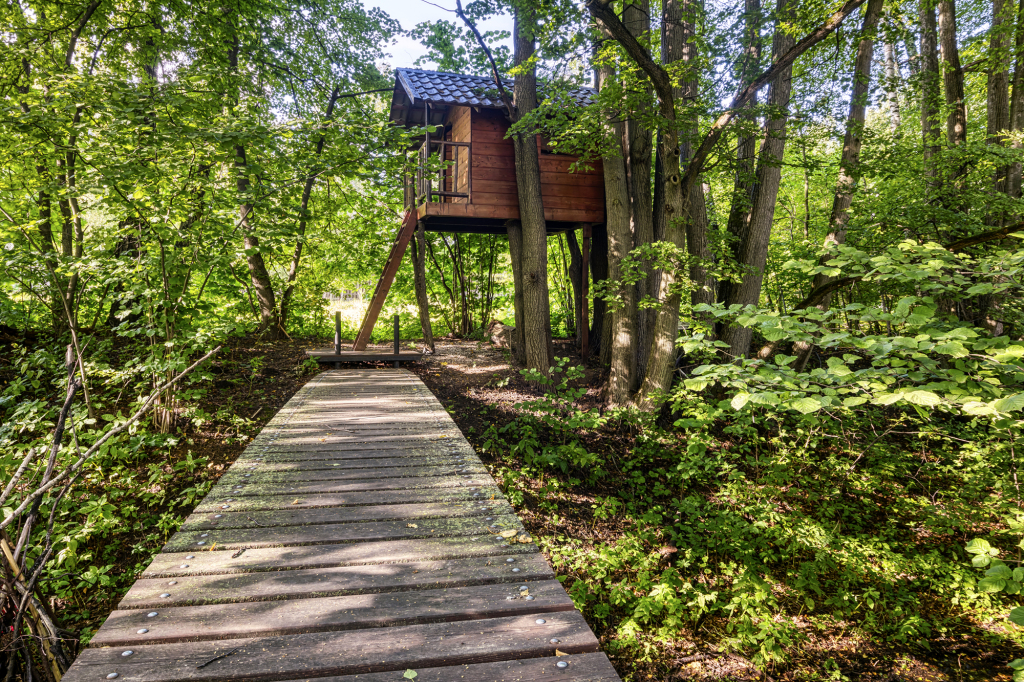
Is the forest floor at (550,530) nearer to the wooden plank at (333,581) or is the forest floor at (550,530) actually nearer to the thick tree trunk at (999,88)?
the wooden plank at (333,581)

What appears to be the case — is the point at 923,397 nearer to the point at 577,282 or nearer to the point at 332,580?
the point at 332,580

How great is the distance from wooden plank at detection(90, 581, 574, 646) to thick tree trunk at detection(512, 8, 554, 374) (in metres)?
7.23

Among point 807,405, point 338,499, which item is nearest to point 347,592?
point 338,499


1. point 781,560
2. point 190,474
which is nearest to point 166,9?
point 190,474

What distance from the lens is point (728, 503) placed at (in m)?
5.63

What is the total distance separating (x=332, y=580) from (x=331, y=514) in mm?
750

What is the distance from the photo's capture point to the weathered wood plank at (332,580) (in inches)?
81.8

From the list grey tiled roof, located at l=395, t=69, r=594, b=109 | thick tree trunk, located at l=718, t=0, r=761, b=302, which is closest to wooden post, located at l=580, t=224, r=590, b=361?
grey tiled roof, located at l=395, t=69, r=594, b=109

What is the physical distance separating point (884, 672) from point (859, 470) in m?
3.44

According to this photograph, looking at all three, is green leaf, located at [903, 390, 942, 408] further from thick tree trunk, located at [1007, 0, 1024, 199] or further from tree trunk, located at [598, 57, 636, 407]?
thick tree trunk, located at [1007, 0, 1024, 199]

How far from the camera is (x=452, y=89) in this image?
10367 mm

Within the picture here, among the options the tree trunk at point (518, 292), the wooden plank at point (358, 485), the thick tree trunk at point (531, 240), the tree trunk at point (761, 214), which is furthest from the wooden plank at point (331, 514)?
the tree trunk at point (518, 292)

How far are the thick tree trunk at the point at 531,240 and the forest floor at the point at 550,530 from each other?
976 mm

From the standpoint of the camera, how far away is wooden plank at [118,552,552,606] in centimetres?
208
